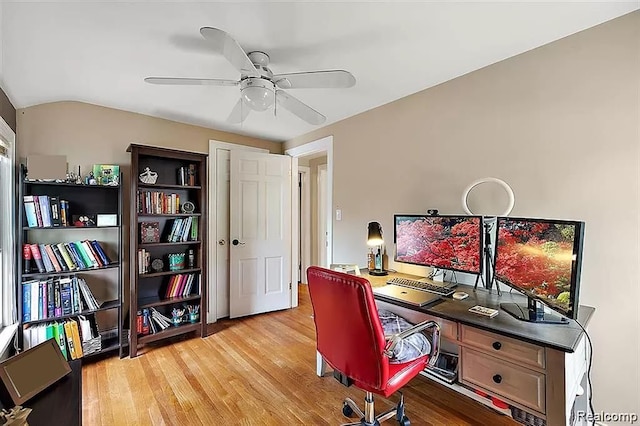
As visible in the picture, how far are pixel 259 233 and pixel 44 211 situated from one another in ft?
6.43

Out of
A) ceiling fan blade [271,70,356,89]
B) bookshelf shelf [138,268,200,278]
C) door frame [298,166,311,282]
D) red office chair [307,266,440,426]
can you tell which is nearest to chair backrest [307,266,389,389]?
red office chair [307,266,440,426]

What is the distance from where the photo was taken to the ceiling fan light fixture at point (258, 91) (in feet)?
5.81

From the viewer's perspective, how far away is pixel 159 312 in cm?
301

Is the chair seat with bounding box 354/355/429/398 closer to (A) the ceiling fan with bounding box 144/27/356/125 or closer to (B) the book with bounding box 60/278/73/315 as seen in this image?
(A) the ceiling fan with bounding box 144/27/356/125

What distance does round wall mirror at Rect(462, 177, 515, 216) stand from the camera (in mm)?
1955

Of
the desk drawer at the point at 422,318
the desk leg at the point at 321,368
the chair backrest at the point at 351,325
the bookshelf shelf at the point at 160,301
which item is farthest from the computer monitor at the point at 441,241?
the bookshelf shelf at the point at 160,301

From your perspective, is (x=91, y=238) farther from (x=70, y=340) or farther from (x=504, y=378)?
(x=504, y=378)

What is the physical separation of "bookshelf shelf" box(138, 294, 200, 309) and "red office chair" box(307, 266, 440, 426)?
72.5 inches

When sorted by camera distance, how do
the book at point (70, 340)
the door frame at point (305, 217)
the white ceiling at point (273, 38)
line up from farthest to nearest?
1. the door frame at point (305, 217)
2. the book at point (70, 340)
3. the white ceiling at point (273, 38)

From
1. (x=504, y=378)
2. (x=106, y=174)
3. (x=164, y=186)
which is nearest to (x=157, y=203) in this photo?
(x=164, y=186)

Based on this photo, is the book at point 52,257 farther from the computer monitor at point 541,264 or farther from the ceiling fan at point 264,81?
the computer monitor at point 541,264

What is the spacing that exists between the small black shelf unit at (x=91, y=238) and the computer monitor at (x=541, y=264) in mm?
2921

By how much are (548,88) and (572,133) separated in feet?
1.04

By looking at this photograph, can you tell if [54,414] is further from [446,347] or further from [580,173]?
[580,173]
